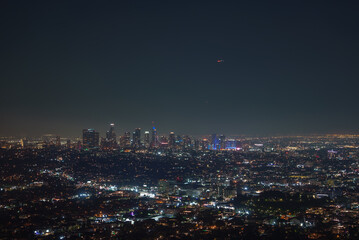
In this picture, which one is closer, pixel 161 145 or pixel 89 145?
pixel 89 145

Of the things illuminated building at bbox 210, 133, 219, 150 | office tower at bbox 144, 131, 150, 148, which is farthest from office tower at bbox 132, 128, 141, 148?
illuminated building at bbox 210, 133, 219, 150

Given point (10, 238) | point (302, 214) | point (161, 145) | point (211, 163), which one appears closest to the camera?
point (10, 238)

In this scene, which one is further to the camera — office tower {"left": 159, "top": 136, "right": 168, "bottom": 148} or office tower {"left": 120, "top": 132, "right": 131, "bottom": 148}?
office tower {"left": 159, "top": 136, "right": 168, "bottom": 148}

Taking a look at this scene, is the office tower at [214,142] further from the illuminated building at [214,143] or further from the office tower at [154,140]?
the office tower at [154,140]

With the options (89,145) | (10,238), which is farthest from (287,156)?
(10,238)

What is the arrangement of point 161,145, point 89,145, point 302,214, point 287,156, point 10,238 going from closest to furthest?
point 10,238
point 302,214
point 287,156
point 89,145
point 161,145

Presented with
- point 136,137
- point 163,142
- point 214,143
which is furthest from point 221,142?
point 136,137

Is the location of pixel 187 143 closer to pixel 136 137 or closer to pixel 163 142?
pixel 163 142

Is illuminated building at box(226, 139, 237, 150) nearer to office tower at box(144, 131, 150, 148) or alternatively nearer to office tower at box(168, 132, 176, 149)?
office tower at box(168, 132, 176, 149)

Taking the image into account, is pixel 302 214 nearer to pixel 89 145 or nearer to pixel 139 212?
pixel 139 212
